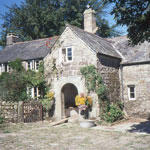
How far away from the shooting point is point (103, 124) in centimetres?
1611

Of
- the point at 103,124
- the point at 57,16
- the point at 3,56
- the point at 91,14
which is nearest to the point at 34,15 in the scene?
the point at 57,16

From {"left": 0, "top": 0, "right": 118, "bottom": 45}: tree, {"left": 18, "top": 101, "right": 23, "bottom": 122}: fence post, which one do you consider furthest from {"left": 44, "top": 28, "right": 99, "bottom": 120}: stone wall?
{"left": 0, "top": 0, "right": 118, "bottom": 45}: tree

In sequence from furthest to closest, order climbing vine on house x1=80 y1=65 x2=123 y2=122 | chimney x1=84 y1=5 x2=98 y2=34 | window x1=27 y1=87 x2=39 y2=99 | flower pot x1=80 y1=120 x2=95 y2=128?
chimney x1=84 y1=5 x2=98 y2=34, window x1=27 y1=87 x2=39 y2=99, climbing vine on house x1=80 y1=65 x2=123 y2=122, flower pot x1=80 y1=120 x2=95 y2=128

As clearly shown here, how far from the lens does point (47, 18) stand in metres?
36.1

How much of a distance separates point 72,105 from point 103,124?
6.58 m

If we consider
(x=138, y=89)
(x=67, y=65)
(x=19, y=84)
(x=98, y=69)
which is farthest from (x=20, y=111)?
(x=138, y=89)

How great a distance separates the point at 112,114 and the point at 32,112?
5955mm

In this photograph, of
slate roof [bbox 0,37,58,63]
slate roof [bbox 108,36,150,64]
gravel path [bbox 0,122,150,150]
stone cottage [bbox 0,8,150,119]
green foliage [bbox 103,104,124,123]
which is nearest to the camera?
gravel path [bbox 0,122,150,150]

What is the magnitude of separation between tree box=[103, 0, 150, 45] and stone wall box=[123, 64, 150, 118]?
7.70m

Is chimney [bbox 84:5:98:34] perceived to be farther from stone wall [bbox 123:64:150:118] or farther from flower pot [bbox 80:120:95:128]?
flower pot [bbox 80:120:95:128]

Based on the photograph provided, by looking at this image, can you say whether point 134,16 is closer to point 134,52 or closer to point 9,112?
point 134,52

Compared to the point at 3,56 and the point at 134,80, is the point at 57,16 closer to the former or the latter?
the point at 3,56

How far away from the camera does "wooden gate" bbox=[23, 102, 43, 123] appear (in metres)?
17.5

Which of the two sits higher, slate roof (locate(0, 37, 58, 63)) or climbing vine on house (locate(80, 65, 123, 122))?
slate roof (locate(0, 37, 58, 63))
